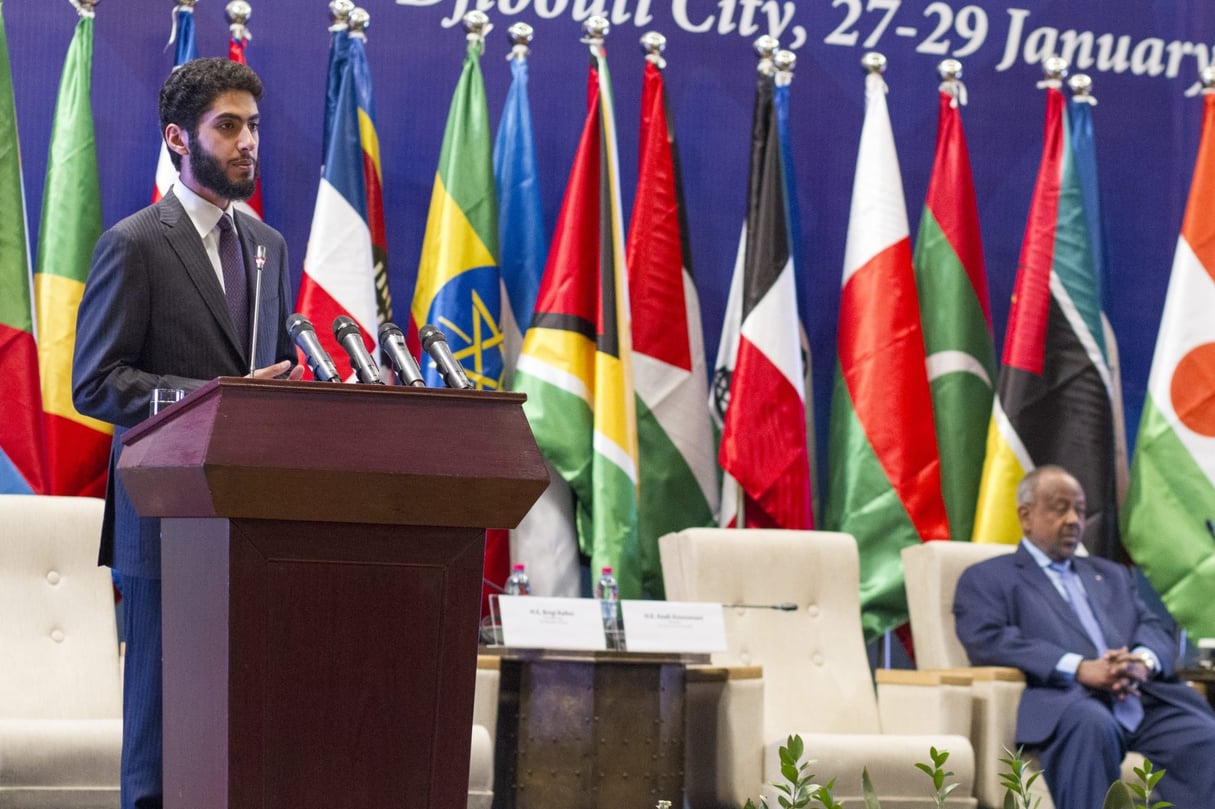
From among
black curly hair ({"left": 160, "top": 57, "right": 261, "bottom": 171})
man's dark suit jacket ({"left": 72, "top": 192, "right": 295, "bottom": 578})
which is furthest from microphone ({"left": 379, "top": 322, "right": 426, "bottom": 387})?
black curly hair ({"left": 160, "top": 57, "right": 261, "bottom": 171})

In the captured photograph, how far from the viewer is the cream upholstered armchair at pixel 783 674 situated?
478 centimetres

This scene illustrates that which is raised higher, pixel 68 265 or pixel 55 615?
pixel 68 265

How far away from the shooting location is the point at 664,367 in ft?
19.0

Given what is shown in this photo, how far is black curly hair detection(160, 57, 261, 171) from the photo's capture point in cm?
267

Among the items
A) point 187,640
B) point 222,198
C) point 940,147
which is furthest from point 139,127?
point 187,640

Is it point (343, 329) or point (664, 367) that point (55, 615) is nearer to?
point (664, 367)

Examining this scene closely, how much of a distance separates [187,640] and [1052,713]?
3343 millimetres

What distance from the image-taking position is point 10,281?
513 cm

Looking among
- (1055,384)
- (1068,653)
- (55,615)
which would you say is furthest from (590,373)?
(55,615)

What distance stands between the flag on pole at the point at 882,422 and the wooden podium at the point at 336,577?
376cm

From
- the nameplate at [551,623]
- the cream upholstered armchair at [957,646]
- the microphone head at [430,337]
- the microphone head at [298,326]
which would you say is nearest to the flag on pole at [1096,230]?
the cream upholstered armchair at [957,646]

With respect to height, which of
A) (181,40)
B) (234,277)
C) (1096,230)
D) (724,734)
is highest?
(181,40)

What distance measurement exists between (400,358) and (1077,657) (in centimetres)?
345

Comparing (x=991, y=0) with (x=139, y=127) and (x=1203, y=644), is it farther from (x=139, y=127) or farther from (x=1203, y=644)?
(x=139, y=127)
